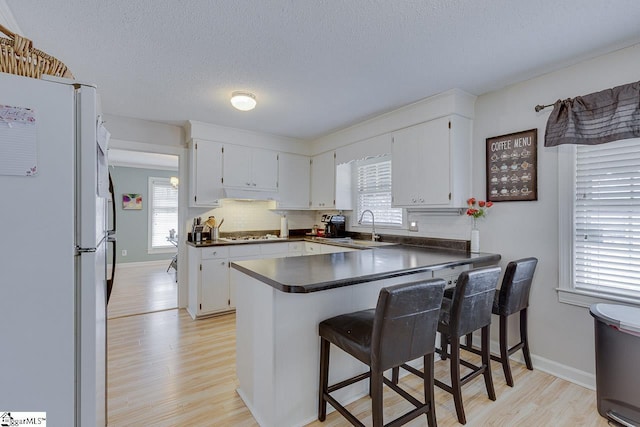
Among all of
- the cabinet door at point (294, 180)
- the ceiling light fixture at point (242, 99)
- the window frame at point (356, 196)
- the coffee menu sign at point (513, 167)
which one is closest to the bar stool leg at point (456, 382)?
the coffee menu sign at point (513, 167)

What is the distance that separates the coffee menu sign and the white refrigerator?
298 centimetres

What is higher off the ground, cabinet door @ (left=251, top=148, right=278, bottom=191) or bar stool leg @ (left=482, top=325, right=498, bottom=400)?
cabinet door @ (left=251, top=148, right=278, bottom=191)

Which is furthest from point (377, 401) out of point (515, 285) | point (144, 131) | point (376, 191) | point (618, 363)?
point (144, 131)

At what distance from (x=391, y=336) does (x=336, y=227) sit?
2896 mm

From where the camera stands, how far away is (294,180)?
4.62 m

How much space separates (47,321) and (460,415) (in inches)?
84.0

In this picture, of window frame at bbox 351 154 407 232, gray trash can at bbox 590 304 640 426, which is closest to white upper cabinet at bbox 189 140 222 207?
window frame at bbox 351 154 407 232

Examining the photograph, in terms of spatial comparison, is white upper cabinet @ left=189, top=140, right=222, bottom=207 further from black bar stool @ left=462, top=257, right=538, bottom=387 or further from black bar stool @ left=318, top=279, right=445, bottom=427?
black bar stool @ left=462, top=257, right=538, bottom=387

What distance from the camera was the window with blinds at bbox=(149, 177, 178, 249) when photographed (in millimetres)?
7051

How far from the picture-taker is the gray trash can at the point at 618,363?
1723 mm

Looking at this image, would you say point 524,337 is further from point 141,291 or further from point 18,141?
point 141,291

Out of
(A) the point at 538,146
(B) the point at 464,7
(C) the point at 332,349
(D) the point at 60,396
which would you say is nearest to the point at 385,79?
(B) the point at 464,7

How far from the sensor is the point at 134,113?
3.45 meters

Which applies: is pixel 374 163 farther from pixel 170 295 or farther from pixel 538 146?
pixel 170 295
